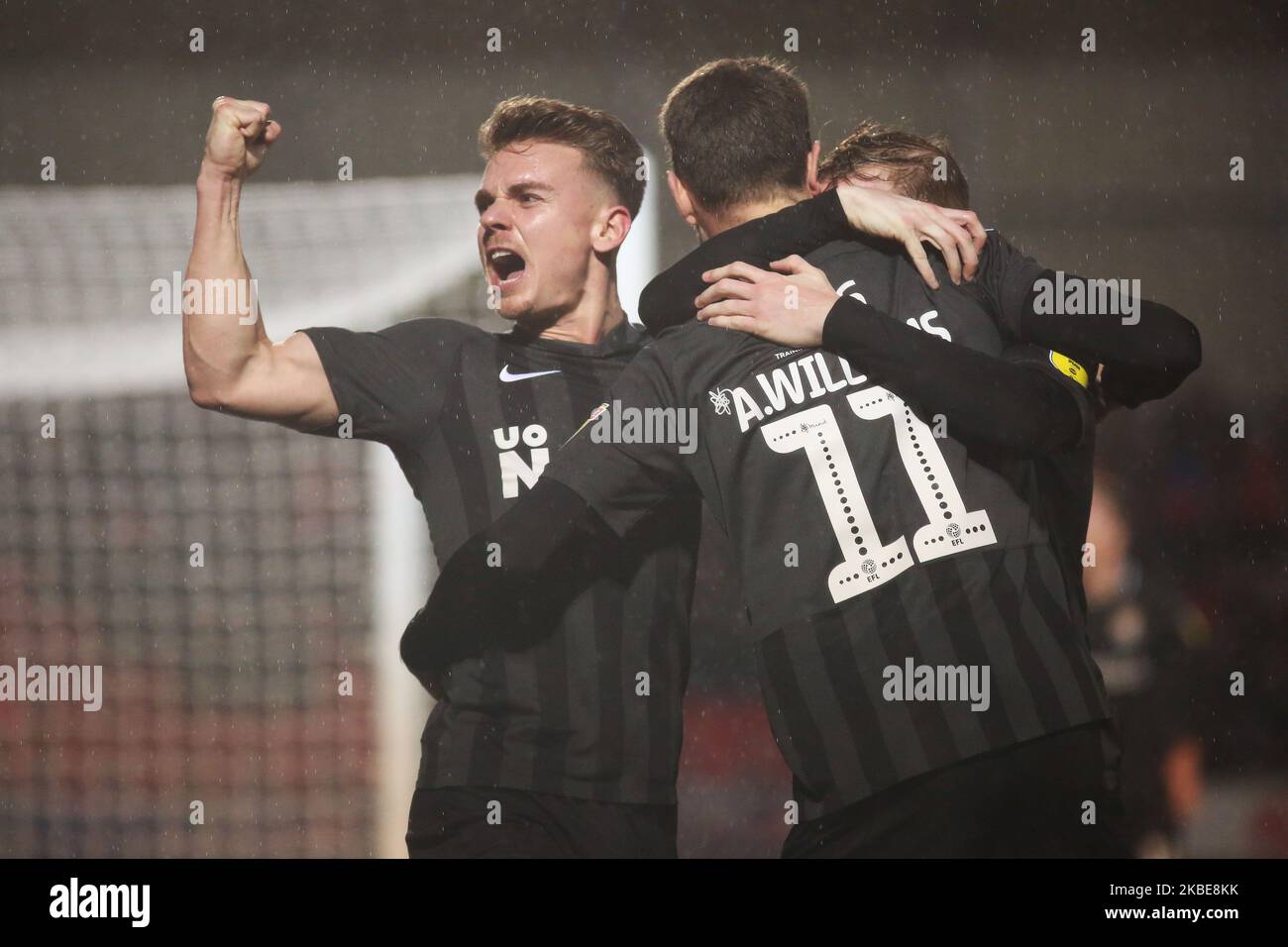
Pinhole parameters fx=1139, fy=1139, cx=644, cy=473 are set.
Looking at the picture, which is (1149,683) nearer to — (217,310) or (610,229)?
(610,229)

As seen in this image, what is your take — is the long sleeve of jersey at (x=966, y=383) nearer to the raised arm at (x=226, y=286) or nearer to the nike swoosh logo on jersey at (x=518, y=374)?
the nike swoosh logo on jersey at (x=518, y=374)

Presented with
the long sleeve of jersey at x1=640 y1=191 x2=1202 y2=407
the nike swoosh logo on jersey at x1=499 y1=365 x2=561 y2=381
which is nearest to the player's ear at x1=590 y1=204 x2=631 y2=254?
the nike swoosh logo on jersey at x1=499 y1=365 x2=561 y2=381

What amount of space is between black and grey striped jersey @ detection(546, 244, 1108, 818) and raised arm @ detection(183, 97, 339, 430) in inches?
24.8

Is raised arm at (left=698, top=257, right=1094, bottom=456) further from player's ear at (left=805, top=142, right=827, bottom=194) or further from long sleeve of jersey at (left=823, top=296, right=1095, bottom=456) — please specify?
player's ear at (left=805, top=142, right=827, bottom=194)

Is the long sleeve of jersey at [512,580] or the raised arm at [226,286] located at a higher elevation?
the raised arm at [226,286]

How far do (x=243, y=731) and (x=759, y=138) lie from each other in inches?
67.8

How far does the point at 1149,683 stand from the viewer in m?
2.36

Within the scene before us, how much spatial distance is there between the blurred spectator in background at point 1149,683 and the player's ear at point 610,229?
3.99ft

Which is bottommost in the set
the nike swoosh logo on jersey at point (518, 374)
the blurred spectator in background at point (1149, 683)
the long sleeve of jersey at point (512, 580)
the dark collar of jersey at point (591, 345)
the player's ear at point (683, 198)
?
the blurred spectator in background at point (1149, 683)

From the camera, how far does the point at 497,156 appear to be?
1830mm

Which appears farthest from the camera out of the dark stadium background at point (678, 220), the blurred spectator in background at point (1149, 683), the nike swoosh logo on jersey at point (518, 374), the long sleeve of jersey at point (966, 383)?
the blurred spectator in background at point (1149, 683)

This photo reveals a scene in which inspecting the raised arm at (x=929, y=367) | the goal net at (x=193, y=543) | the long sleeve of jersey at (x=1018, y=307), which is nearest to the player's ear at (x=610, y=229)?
the long sleeve of jersey at (x=1018, y=307)

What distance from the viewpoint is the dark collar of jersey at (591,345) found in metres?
1.75
